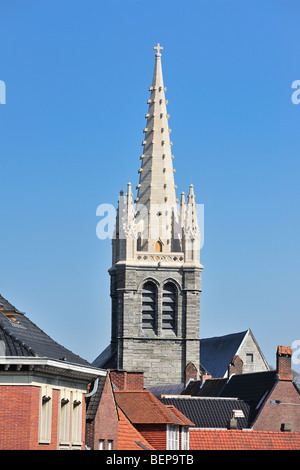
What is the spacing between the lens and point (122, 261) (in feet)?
430

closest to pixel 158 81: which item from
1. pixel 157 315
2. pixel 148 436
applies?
pixel 157 315

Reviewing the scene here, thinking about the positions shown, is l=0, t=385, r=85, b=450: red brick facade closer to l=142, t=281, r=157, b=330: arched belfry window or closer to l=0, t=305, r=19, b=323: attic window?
l=0, t=305, r=19, b=323: attic window

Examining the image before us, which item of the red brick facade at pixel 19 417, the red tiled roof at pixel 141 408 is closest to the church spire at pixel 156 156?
the red tiled roof at pixel 141 408

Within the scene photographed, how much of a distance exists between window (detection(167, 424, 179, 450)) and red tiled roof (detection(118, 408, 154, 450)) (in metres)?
3.78

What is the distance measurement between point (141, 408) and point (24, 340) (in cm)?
1712

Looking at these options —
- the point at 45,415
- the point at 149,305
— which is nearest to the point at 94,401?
the point at 45,415

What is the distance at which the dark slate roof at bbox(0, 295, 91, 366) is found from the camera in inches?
1484

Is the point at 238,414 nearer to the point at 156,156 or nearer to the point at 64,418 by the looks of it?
the point at 64,418

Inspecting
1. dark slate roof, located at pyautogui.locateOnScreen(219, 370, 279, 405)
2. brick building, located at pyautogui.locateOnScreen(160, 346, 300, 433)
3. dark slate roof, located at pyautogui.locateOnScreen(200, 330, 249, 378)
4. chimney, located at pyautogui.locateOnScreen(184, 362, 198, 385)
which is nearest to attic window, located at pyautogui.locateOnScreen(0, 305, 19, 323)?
brick building, located at pyautogui.locateOnScreen(160, 346, 300, 433)

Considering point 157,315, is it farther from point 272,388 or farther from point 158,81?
point 272,388

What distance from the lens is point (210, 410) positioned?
86.4m

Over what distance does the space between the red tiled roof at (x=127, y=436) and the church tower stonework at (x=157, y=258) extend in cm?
7774
